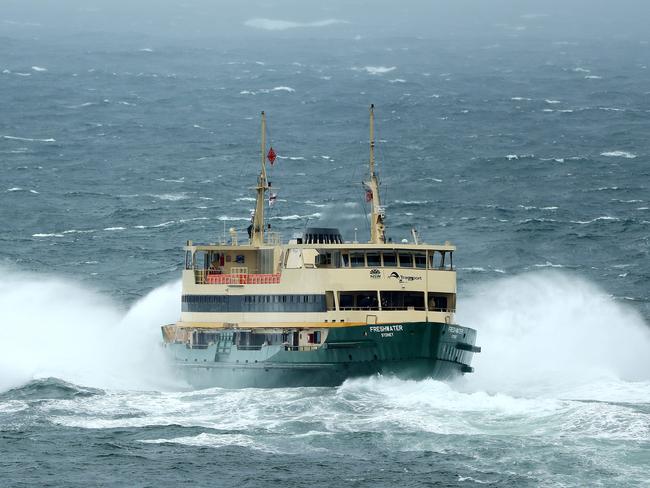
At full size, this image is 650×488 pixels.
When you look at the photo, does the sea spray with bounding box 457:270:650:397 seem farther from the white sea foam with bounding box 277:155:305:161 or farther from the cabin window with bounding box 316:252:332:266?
the white sea foam with bounding box 277:155:305:161

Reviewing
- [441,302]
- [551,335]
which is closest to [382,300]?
[441,302]

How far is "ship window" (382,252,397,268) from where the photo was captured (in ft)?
220

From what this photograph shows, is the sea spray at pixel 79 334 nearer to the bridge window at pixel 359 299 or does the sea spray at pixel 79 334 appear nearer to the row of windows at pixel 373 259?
the bridge window at pixel 359 299

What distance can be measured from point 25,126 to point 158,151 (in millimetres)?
16902

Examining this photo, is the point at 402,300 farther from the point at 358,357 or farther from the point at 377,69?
the point at 377,69

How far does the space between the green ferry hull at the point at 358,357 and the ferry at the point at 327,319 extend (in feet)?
0.14

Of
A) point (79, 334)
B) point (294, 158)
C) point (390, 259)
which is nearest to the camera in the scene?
point (390, 259)

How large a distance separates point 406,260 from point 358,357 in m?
5.97

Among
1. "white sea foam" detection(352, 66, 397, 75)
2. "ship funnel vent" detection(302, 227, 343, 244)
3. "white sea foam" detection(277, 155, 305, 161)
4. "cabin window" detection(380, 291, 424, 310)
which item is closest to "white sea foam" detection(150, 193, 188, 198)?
"white sea foam" detection(277, 155, 305, 161)

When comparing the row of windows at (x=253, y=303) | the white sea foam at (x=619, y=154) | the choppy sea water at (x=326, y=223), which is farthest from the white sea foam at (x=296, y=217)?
the white sea foam at (x=619, y=154)

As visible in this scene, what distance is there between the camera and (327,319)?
2603 inches

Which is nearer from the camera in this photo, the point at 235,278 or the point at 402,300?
the point at 402,300

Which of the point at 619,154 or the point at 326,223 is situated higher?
the point at 619,154

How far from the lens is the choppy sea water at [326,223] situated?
52750 millimetres
